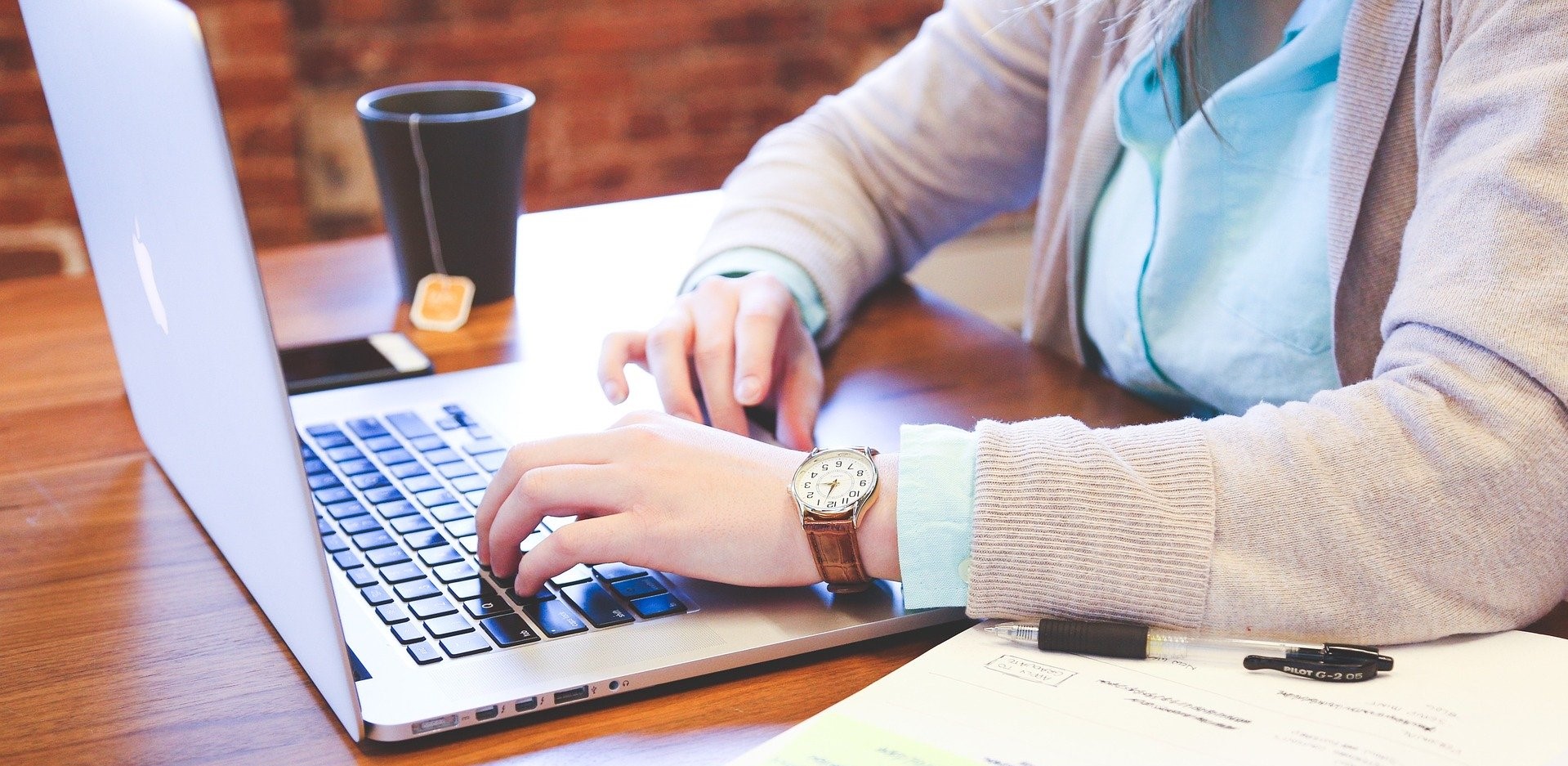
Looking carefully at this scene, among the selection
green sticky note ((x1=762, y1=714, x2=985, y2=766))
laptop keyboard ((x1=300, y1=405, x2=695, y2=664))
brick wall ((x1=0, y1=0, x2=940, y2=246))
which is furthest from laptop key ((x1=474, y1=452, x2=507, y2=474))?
brick wall ((x1=0, y1=0, x2=940, y2=246))

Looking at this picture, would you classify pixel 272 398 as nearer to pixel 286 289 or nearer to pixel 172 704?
pixel 172 704

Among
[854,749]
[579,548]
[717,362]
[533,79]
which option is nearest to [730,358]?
[717,362]

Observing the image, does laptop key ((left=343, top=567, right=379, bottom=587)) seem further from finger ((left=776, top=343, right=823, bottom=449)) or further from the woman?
finger ((left=776, top=343, right=823, bottom=449))

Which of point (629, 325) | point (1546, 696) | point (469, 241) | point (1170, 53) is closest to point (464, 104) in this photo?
point (469, 241)

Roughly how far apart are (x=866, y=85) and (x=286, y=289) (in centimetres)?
51

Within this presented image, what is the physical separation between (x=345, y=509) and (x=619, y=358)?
0.72ft

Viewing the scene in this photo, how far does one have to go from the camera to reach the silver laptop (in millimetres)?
479

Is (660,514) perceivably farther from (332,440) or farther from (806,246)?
(806,246)

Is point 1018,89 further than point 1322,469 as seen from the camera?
Yes

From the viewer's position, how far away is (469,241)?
1028 millimetres

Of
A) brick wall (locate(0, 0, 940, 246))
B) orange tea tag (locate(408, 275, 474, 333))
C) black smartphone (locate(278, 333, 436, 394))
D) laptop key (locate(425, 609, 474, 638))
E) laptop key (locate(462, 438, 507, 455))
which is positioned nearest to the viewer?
laptop key (locate(425, 609, 474, 638))

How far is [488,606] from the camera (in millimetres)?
605

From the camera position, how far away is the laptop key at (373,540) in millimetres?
665

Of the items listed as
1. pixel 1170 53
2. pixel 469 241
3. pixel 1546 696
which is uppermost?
pixel 1170 53
